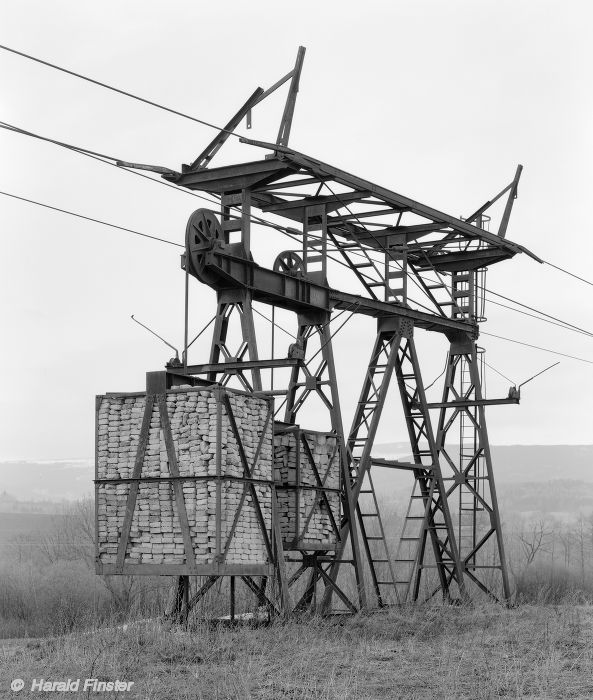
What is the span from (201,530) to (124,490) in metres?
1.56

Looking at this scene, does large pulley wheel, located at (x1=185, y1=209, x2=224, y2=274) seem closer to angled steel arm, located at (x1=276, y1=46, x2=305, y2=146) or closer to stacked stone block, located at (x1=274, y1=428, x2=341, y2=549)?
angled steel arm, located at (x1=276, y1=46, x2=305, y2=146)

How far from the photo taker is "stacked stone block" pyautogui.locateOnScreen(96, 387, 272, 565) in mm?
18219

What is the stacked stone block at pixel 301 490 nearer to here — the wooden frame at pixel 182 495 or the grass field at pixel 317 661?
the grass field at pixel 317 661

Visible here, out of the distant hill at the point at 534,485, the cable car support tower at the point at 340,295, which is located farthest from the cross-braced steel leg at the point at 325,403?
the distant hill at the point at 534,485

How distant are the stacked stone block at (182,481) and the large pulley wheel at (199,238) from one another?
8.59 feet

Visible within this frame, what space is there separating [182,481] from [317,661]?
363cm

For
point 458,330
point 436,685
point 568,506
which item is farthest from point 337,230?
point 568,506

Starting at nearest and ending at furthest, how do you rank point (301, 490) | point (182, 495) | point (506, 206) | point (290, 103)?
point (182, 495), point (301, 490), point (290, 103), point (506, 206)

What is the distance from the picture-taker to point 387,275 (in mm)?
26422

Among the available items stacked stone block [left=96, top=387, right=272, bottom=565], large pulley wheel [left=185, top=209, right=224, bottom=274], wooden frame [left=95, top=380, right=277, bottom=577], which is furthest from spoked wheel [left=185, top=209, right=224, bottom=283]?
stacked stone block [left=96, top=387, right=272, bottom=565]

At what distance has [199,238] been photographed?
20.2m

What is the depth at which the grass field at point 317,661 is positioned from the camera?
47.7 ft

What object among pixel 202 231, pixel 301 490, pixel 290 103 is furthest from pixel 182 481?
pixel 290 103

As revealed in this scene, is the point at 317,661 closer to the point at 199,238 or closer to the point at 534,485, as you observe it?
the point at 199,238
